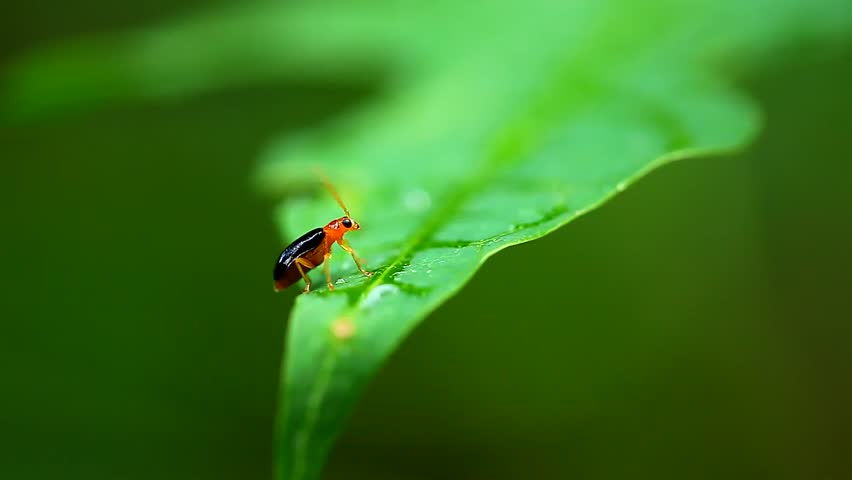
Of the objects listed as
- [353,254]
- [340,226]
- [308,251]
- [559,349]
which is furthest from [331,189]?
[559,349]

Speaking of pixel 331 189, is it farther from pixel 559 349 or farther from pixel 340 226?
pixel 559 349

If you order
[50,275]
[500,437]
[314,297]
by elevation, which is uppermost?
[50,275]

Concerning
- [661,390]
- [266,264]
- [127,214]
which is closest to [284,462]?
[661,390]

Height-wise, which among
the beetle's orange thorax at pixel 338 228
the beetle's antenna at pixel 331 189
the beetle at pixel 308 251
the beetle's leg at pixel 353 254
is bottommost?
the beetle's leg at pixel 353 254

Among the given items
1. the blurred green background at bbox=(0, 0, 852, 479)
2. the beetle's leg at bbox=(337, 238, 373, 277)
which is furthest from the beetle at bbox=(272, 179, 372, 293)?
the blurred green background at bbox=(0, 0, 852, 479)

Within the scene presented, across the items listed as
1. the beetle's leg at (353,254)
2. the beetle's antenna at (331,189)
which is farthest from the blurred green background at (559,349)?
the beetle's leg at (353,254)

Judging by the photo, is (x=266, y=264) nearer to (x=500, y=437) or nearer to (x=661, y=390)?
(x=500, y=437)

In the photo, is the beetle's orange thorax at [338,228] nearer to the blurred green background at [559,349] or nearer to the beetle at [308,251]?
the beetle at [308,251]
